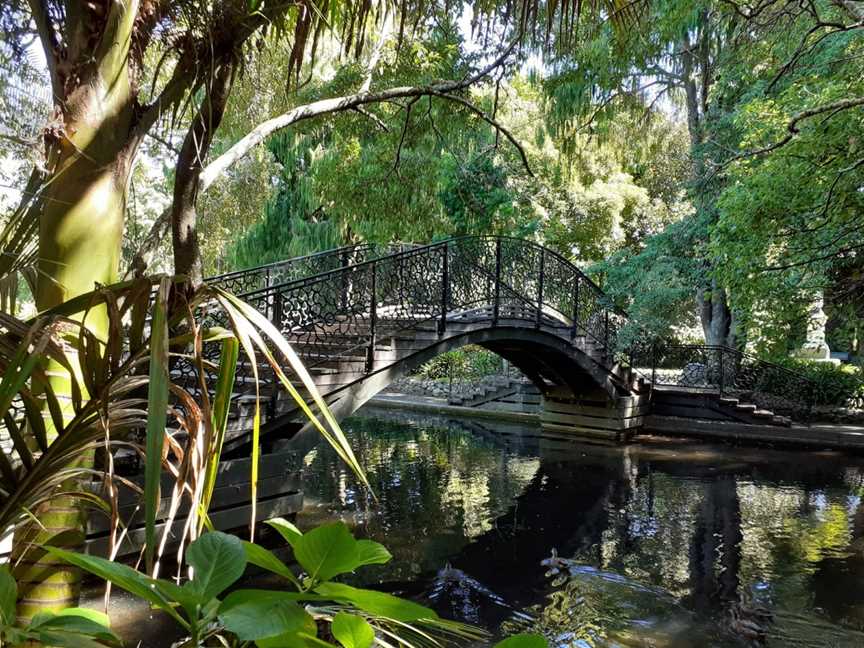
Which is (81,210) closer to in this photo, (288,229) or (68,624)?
(68,624)

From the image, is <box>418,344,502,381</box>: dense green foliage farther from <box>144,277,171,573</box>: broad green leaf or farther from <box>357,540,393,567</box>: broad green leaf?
<box>144,277,171,573</box>: broad green leaf

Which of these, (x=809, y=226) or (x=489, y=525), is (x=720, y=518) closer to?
(x=489, y=525)

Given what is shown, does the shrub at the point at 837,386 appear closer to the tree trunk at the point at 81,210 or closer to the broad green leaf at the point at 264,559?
the tree trunk at the point at 81,210

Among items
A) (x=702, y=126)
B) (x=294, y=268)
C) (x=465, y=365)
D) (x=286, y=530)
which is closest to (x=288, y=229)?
(x=465, y=365)

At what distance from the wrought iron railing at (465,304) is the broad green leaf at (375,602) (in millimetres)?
6687

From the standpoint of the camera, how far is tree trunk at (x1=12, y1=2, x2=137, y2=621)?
62.5 inches

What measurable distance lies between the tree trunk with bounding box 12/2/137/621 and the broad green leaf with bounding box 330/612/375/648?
40.0 inches

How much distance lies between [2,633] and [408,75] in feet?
27.7

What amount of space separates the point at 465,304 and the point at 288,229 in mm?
11256

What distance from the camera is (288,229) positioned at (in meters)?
20.5

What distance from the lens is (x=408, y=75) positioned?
8.55 meters

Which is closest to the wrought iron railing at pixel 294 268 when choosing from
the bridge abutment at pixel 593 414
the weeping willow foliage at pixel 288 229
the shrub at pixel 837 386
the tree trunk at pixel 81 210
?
the bridge abutment at pixel 593 414

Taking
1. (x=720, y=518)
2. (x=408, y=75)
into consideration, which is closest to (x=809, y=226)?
(x=720, y=518)

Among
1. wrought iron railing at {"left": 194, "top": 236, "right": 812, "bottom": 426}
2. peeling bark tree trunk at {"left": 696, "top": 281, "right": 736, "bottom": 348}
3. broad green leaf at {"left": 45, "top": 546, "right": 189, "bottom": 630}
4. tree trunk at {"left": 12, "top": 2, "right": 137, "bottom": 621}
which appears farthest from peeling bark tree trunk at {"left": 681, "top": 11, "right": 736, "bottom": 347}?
broad green leaf at {"left": 45, "top": 546, "right": 189, "bottom": 630}
